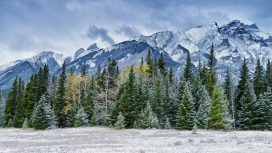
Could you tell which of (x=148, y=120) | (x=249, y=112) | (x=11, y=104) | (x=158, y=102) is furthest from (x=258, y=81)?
(x=11, y=104)

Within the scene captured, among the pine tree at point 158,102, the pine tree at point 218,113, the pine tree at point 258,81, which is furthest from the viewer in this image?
the pine tree at point 258,81

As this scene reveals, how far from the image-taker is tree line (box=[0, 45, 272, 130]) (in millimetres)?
49906

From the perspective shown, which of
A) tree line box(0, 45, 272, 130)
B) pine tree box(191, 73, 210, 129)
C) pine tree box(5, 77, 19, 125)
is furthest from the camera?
pine tree box(5, 77, 19, 125)

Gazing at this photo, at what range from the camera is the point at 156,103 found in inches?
2339

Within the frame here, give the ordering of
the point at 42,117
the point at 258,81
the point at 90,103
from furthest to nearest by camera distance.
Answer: the point at 258,81, the point at 90,103, the point at 42,117

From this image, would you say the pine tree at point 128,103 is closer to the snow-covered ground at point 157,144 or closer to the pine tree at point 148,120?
the pine tree at point 148,120

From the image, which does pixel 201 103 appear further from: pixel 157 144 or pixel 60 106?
pixel 60 106

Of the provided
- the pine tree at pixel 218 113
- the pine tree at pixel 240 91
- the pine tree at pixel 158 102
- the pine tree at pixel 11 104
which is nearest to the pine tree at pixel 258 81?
the pine tree at pixel 240 91

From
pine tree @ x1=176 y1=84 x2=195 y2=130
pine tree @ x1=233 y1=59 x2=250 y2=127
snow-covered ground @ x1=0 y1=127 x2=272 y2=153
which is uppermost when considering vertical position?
pine tree @ x1=233 y1=59 x2=250 y2=127

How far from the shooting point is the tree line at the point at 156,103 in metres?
49.9

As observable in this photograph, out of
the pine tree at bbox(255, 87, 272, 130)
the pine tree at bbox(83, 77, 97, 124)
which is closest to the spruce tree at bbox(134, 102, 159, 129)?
the pine tree at bbox(83, 77, 97, 124)

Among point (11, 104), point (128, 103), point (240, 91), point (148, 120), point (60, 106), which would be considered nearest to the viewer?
point (148, 120)

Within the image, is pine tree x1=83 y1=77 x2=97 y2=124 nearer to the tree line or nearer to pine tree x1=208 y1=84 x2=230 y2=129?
the tree line

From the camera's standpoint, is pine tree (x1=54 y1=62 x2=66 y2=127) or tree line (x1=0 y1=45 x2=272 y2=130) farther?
pine tree (x1=54 y1=62 x2=66 y2=127)
